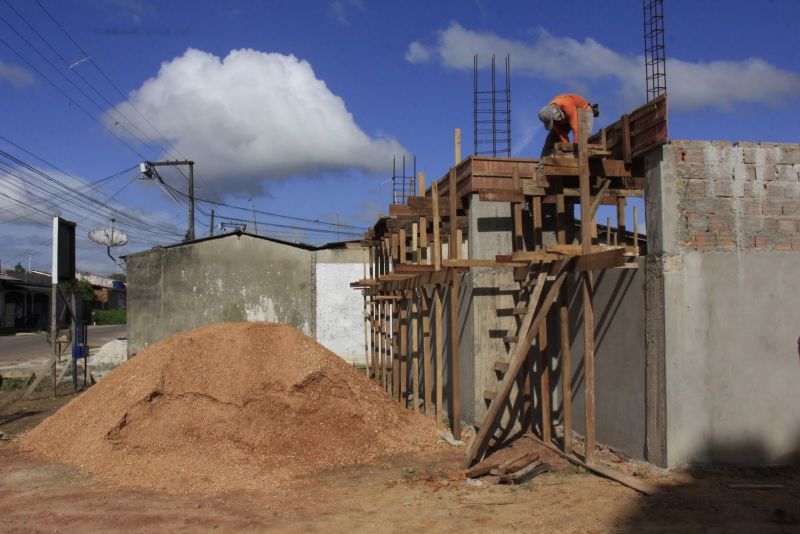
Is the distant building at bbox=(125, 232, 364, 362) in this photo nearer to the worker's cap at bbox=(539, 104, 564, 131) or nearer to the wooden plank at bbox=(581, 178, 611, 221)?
the worker's cap at bbox=(539, 104, 564, 131)

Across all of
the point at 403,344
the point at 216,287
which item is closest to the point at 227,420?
the point at 403,344

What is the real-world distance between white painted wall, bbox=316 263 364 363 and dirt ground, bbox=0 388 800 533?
42.6ft

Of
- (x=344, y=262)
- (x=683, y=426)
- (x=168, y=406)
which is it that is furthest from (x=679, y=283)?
(x=344, y=262)

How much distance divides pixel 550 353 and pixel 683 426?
8.12 ft

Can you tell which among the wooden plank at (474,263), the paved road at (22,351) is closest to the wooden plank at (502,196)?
the wooden plank at (474,263)

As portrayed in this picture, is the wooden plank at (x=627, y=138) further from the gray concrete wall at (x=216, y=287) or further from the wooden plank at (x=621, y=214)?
the gray concrete wall at (x=216, y=287)

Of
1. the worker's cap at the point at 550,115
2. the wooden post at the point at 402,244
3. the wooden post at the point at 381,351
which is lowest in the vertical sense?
the wooden post at the point at 381,351

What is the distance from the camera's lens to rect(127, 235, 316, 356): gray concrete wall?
20406 millimetres

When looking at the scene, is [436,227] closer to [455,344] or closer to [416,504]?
[455,344]

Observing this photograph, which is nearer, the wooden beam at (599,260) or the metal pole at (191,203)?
the wooden beam at (599,260)

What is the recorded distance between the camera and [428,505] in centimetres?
658

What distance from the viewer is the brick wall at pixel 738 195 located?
22.9 ft

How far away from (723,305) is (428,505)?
3.50 m

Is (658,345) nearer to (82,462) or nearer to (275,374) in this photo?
(275,374)
